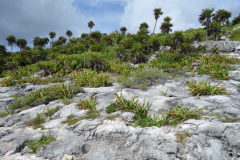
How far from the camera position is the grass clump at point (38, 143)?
4162 millimetres

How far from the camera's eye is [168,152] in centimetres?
357

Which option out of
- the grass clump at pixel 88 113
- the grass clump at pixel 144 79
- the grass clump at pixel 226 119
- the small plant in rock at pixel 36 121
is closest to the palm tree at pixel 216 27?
the grass clump at pixel 144 79

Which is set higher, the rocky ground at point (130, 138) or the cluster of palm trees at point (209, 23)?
the cluster of palm trees at point (209, 23)

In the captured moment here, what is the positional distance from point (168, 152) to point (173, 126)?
1.20 meters

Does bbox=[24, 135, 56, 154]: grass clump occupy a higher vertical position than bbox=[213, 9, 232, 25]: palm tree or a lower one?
lower

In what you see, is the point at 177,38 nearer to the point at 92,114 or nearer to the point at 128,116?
the point at 128,116

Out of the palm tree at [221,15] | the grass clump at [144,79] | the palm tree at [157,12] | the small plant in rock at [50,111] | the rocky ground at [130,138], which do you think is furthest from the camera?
the palm tree at [221,15]

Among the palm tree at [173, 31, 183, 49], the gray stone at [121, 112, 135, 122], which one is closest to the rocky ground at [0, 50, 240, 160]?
the gray stone at [121, 112, 135, 122]

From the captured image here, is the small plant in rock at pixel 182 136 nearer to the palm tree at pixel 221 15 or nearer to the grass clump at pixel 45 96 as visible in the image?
the grass clump at pixel 45 96

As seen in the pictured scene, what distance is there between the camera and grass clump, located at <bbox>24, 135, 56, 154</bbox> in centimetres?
416

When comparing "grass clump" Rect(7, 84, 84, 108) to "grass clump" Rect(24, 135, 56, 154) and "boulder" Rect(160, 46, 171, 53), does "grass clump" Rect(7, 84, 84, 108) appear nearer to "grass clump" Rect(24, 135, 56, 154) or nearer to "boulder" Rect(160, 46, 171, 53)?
"grass clump" Rect(24, 135, 56, 154)

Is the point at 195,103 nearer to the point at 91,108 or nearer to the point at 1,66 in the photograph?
the point at 91,108

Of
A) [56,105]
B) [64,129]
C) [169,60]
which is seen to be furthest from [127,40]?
[64,129]

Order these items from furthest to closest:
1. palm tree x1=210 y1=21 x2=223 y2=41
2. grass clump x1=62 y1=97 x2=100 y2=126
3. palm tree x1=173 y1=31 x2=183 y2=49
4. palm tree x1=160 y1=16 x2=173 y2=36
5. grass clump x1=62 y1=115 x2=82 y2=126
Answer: palm tree x1=160 y1=16 x2=173 y2=36
palm tree x1=210 y1=21 x2=223 y2=41
palm tree x1=173 y1=31 x2=183 y2=49
grass clump x1=62 y1=97 x2=100 y2=126
grass clump x1=62 y1=115 x2=82 y2=126
